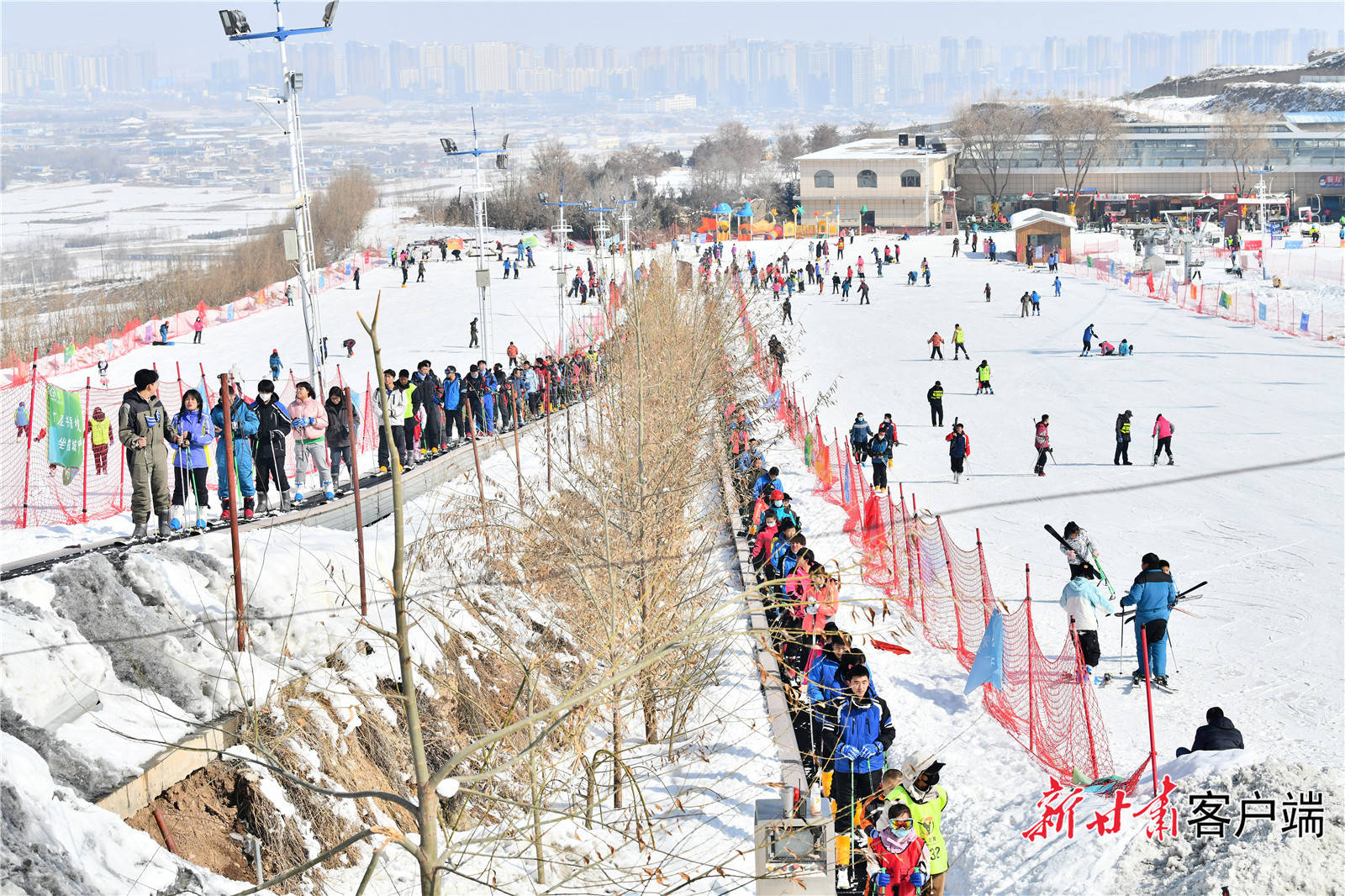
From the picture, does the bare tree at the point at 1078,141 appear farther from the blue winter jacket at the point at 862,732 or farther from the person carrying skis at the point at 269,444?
the blue winter jacket at the point at 862,732

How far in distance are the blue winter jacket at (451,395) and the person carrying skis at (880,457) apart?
241 inches

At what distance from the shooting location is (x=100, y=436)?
50.1 ft

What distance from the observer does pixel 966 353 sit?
32969 millimetres

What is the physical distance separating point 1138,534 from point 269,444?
10.4 metres

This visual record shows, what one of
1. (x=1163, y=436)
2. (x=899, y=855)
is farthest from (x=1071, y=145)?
(x=899, y=855)

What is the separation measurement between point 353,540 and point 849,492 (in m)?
10.1

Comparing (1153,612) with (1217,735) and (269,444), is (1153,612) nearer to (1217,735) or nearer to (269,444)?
(1217,735)

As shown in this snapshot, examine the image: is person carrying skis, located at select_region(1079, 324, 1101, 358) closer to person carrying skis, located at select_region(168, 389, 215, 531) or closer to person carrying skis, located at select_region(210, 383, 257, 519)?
person carrying skis, located at select_region(210, 383, 257, 519)

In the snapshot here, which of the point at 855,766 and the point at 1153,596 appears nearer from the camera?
the point at 855,766

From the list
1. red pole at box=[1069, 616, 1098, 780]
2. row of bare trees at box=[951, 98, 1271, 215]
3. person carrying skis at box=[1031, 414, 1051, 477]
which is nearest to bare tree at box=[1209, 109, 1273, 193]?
row of bare trees at box=[951, 98, 1271, 215]

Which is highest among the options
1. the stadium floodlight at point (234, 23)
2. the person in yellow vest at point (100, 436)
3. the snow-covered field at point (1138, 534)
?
the stadium floodlight at point (234, 23)

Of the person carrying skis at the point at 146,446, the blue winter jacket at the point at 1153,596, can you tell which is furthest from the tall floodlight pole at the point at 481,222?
the blue winter jacket at the point at 1153,596

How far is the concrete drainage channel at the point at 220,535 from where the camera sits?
600cm

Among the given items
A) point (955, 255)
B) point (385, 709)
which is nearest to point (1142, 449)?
point (385, 709)
